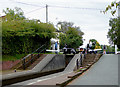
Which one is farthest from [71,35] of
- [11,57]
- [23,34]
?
[11,57]

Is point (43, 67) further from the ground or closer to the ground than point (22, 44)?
closer to the ground

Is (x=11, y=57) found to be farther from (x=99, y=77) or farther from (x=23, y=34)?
(x=99, y=77)

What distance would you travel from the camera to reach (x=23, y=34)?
19.2m

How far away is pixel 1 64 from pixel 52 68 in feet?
16.0

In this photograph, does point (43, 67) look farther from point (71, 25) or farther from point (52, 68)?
point (71, 25)

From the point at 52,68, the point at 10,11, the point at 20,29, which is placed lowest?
the point at 52,68

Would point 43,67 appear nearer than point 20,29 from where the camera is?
Yes

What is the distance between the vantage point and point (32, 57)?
18875 millimetres

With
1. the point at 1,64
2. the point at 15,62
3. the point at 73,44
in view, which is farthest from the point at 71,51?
the point at 73,44

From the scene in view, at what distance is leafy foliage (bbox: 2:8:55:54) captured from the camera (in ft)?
58.7

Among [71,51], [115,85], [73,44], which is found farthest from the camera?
[73,44]

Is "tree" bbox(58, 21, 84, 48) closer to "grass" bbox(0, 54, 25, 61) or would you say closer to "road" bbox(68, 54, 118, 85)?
"grass" bbox(0, 54, 25, 61)

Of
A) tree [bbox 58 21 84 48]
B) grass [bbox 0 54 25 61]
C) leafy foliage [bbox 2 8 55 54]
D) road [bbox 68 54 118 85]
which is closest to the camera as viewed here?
road [bbox 68 54 118 85]

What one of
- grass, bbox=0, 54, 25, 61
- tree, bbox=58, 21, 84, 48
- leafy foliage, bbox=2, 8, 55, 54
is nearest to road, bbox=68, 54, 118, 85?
grass, bbox=0, 54, 25, 61
